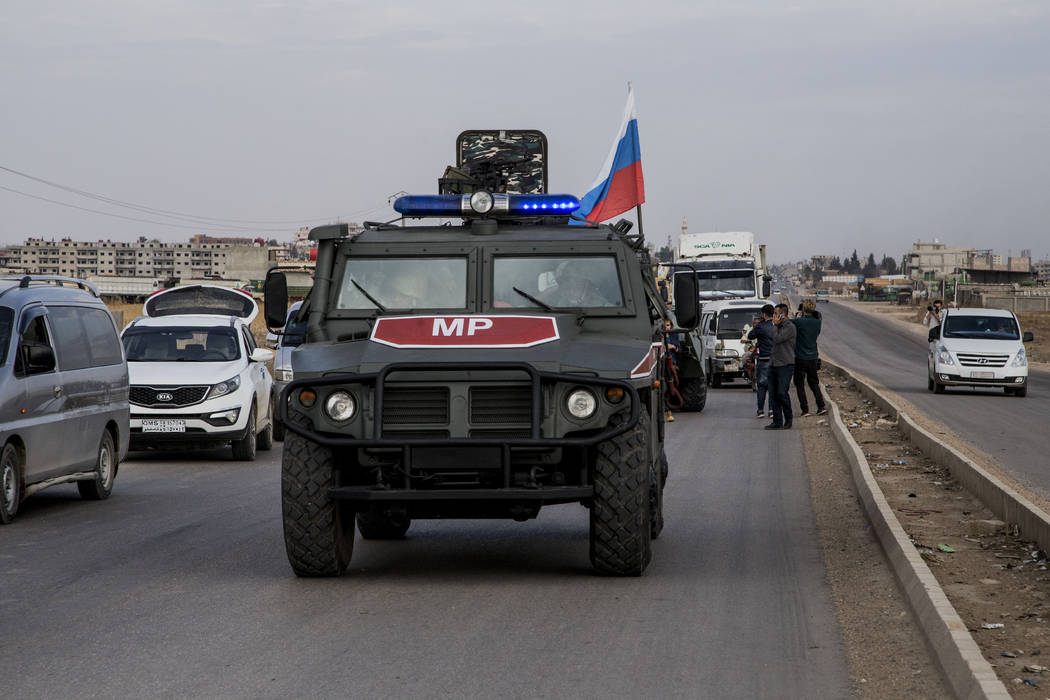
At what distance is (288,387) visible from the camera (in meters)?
8.48

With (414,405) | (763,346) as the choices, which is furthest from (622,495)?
(763,346)

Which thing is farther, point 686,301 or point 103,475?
point 103,475

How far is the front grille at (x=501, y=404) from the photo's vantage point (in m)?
8.30

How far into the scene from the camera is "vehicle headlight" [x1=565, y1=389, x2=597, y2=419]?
832 centimetres

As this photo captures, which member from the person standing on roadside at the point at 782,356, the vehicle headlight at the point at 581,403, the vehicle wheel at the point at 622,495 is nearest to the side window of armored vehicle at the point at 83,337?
the vehicle headlight at the point at 581,403

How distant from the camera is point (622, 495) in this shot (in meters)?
8.30

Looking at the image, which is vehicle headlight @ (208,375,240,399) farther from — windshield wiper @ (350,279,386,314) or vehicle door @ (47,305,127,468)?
windshield wiper @ (350,279,386,314)

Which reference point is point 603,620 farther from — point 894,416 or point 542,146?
point 894,416

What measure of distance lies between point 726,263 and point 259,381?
24232mm

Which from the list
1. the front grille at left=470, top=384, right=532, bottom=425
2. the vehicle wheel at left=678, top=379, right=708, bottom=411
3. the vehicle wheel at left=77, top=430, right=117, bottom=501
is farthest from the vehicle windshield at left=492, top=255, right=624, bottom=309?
the vehicle wheel at left=678, top=379, right=708, bottom=411

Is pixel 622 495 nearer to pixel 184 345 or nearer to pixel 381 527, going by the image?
pixel 381 527

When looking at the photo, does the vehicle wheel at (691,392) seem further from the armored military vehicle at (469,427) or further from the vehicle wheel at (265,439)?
the armored military vehicle at (469,427)

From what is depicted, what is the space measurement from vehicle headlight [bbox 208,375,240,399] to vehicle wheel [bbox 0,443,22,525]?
18.5 feet

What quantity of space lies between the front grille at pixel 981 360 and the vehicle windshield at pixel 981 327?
2.16 feet
